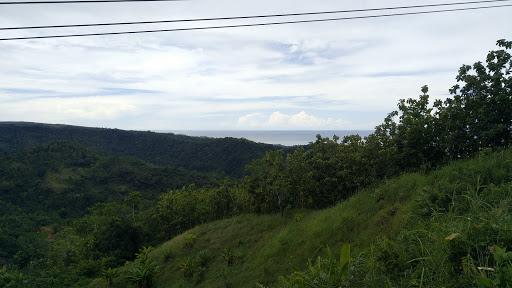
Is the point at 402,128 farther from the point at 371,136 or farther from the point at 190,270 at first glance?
the point at 190,270

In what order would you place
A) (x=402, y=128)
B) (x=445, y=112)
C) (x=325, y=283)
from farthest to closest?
1. (x=402, y=128)
2. (x=445, y=112)
3. (x=325, y=283)

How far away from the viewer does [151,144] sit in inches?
4385

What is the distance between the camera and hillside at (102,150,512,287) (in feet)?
12.1

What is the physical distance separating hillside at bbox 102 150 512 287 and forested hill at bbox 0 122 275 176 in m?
53.2

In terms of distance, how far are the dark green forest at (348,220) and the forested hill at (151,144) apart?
4044 centimetres

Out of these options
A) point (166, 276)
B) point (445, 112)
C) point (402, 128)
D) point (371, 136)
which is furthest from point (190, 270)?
point (445, 112)

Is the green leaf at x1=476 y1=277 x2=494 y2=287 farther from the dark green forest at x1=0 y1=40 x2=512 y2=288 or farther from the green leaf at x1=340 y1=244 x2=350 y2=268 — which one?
the green leaf at x1=340 y1=244 x2=350 y2=268

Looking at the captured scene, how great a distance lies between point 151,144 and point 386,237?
109 metres

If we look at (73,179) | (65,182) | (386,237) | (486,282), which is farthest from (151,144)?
(486,282)

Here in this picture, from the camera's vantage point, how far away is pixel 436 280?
143 inches

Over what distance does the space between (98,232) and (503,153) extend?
2781 cm

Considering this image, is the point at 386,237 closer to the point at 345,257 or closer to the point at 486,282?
the point at 345,257

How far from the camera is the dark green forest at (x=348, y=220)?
3975 millimetres

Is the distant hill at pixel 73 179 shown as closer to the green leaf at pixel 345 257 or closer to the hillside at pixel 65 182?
the hillside at pixel 65 182
